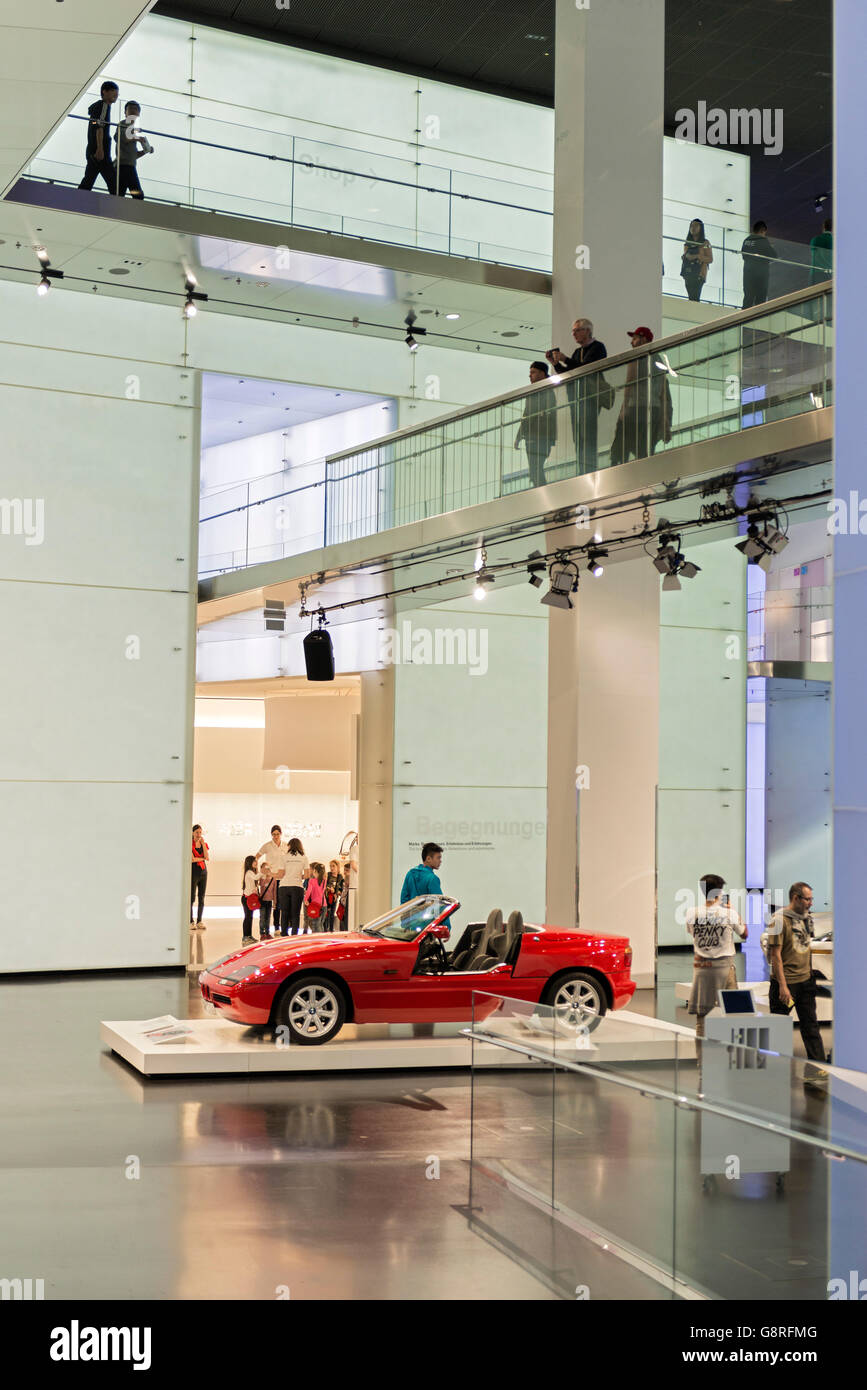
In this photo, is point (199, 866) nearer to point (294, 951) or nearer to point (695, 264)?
point (294, 951)

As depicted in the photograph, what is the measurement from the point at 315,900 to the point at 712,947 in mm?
9240

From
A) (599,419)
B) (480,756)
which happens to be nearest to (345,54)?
(480,756)

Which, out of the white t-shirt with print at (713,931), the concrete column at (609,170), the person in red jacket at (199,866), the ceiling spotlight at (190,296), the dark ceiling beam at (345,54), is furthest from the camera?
the person in red jacket at (199,866)

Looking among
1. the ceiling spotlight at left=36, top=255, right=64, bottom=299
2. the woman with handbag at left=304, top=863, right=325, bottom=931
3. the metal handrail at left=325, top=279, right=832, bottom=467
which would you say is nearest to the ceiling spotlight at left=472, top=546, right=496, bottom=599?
the metal handrail at left=325, top=279, right=832, bottom=467

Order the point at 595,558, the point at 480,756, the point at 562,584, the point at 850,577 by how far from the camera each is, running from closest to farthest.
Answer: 1. the point at 850,577
2. the point at 595,558
3. the point at 562,584
4. the point at 480,756

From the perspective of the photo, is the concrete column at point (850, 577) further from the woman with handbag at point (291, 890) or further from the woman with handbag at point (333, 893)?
the woman with handbag at point (291, 890)

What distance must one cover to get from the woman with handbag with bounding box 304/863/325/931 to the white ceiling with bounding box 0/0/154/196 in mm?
11540

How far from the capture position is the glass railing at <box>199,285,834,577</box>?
34.3 feet

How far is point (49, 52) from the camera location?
909cm

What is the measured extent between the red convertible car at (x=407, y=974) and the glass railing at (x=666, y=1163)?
388 centimetres

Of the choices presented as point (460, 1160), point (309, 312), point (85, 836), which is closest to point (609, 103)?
point (309, 312)

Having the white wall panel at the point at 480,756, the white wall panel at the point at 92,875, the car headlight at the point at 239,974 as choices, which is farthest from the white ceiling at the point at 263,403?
the car headlight at the point at 239,974

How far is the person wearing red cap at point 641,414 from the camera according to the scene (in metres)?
11.9
